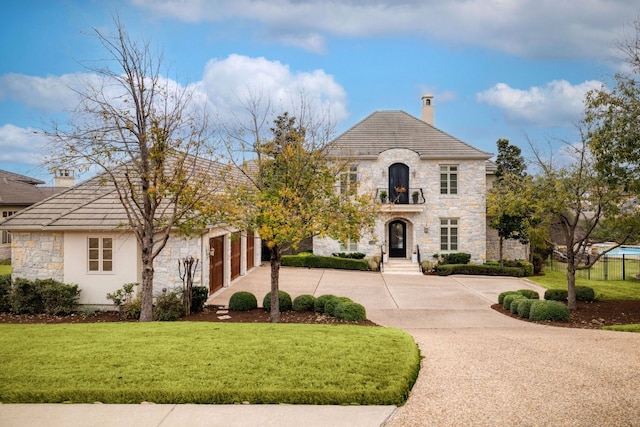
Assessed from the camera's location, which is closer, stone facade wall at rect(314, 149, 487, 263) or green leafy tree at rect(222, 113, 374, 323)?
green leafy tree at rect(222, 113, 374, 323)

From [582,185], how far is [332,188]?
822 centimetres

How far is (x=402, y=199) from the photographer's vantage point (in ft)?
93.1

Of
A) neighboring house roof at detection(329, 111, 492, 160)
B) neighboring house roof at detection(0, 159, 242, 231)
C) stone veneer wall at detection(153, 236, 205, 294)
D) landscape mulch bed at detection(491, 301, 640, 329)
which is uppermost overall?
neighboring house roof at detection(329, 111, 492, 160)

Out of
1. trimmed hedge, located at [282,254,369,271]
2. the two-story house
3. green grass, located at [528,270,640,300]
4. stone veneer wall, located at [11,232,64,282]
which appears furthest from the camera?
the two-story house

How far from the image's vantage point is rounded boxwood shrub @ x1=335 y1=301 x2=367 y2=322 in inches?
534

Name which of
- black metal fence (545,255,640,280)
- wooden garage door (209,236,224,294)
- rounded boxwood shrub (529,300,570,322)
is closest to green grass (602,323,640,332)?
rounded boxwood shrub (529,300,570,322)

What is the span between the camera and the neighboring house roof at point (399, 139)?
2817 centimetres

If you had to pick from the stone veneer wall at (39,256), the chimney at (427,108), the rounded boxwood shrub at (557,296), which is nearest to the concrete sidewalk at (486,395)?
the rounded boxwood shrub at (557,296)

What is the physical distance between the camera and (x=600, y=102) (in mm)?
13562

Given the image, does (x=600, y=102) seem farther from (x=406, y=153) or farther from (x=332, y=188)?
(x=406, y=153)

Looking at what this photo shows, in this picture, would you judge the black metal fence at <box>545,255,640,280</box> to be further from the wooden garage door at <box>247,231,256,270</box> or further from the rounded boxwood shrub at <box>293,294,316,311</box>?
the wooden garage door at <box>247,231,256,270</box>

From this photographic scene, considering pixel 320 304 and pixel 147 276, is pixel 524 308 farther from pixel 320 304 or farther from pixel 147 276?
pixel 147 276

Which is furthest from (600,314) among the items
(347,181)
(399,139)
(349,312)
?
(399,139)

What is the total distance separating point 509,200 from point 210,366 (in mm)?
13145
